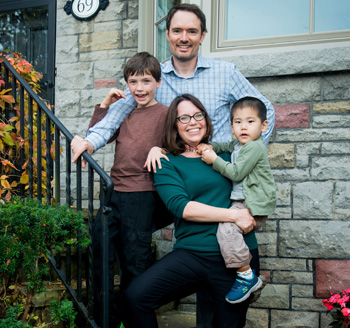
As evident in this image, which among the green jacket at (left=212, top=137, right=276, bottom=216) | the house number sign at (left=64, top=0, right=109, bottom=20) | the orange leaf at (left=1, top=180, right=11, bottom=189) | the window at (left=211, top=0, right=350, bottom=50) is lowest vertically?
the orange leaf at (left=1, top=180, right=11, bottom=189)

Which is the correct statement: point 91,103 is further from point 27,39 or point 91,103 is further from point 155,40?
point 27,39

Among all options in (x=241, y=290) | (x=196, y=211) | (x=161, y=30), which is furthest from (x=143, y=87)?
(x=161, y=30)

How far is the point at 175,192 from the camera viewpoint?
2158mm

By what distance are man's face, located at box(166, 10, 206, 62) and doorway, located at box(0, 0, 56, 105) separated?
279 centimetres

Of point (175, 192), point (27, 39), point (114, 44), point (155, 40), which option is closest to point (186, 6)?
point (175, 192)

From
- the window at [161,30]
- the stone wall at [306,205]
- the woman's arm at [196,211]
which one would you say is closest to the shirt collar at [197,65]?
the woman's arm at [196,211]

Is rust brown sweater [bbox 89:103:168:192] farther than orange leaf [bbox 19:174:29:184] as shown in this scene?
No

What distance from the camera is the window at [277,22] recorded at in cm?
332

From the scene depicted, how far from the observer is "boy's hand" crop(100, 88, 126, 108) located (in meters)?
2.40

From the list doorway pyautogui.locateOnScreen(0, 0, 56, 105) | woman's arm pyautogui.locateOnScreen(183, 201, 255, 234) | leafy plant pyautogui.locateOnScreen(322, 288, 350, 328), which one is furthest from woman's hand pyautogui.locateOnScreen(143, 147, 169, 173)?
doorway pyautogui.locateOnScreen(0, 0, 56, 105)

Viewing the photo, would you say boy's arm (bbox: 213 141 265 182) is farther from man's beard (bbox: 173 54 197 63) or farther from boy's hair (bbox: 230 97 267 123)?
man's beard (bbox: 173 54 197 63)

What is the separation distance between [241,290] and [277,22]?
88.6 inches

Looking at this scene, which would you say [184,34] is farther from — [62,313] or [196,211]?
[62,313]

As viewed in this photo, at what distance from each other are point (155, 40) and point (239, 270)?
2721 millimetres
